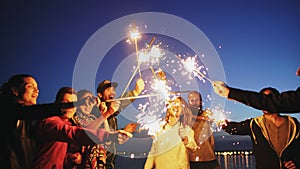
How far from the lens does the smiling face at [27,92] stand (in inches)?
131

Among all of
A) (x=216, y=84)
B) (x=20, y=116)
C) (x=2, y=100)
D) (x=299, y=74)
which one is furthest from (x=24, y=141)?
(x=299, y=74)

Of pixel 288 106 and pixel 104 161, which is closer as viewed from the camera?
pixel 288 106

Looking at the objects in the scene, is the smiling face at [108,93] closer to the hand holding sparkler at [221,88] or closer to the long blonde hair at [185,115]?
the long blonde hair at [185,115]

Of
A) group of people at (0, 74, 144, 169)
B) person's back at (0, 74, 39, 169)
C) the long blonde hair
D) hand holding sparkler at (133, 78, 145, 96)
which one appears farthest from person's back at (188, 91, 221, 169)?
person's back at (0, 74, 39, 169)

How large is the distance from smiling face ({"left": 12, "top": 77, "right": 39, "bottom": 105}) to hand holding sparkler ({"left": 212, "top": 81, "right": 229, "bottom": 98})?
2.25 metres

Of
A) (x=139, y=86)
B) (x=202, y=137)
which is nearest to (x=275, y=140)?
(x=202, y=137)

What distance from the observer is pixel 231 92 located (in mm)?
3443

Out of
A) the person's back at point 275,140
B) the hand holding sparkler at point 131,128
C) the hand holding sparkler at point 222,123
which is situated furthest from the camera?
the hand holding sparkler at point 222,123

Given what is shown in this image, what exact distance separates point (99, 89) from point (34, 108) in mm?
2092

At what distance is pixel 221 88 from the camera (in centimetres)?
355

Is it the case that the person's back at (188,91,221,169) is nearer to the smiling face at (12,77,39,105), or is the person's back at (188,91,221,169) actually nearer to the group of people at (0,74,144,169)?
the group of people at (0,74,144,169)

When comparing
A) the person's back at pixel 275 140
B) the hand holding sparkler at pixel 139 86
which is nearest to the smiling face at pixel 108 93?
the hand holding sparkler at pixel 139 86

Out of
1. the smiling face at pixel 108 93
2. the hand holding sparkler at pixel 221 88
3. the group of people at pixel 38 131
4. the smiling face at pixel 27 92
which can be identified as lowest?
the group of people at pixel 38 131

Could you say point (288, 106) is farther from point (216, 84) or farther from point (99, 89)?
point (99, 89)
